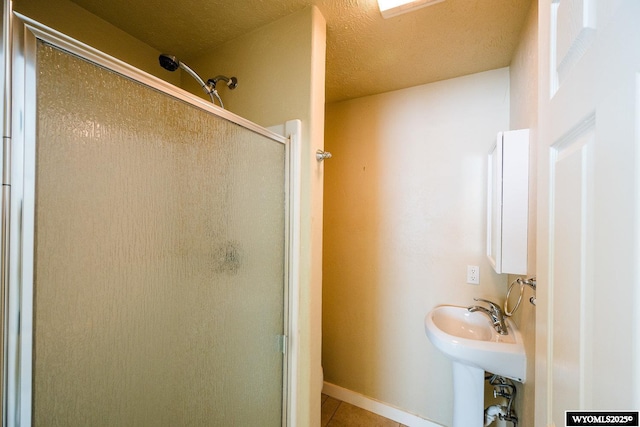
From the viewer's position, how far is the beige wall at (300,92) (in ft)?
3.58

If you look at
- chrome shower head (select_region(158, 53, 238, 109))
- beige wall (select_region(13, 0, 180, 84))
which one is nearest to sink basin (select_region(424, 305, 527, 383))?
chrome shower head (select_region(158, 53, 238, 109))

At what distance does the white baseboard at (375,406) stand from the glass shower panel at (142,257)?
105 cm

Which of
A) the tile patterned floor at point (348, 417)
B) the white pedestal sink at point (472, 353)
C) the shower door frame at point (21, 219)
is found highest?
the shower door frame at point (21, 219)

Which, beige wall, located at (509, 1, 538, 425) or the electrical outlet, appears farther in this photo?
the electrical outlet

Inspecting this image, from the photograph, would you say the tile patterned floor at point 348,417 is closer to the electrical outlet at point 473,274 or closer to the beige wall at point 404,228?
the beige wall at point 404,228

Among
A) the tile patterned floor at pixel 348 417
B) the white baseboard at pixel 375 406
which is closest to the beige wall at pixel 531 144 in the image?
the white baseboard at pixel 375 406

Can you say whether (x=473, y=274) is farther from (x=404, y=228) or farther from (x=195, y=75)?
(x=195, y=75)

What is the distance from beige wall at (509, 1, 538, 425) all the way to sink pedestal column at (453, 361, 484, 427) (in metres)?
0.17

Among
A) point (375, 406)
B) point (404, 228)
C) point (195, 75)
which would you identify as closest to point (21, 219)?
point (195, 75)

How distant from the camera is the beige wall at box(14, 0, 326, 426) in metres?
1.09

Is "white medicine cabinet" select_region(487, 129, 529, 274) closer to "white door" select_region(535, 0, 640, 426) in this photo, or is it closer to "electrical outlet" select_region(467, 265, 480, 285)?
"electrical outlet" select_region(467, 265, 480, 285)

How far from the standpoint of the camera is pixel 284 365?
1.13 meters

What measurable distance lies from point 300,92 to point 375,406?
210 centimetres

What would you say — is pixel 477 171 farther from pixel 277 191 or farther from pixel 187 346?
pixel 187 346
